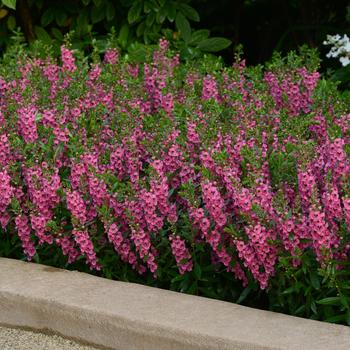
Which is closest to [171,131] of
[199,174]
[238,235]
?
[199,174]

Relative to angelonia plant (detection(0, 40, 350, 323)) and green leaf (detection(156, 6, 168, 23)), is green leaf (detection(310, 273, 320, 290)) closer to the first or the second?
angelonia plant (detection(0, 40, 350, 323))

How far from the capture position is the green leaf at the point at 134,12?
21.9 ft

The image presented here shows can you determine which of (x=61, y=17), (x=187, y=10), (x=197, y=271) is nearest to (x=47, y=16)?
(x=61, y=17)

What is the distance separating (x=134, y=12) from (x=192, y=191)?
114 inches

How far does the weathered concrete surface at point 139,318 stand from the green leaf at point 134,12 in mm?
2675

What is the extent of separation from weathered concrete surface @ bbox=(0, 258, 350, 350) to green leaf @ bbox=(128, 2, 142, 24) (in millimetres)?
2675

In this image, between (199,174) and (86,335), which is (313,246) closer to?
(199,174)

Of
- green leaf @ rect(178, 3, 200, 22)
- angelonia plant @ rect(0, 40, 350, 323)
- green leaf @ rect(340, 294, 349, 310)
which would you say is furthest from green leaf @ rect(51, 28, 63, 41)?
green leaf @ rect(340, 294, 349, 310)

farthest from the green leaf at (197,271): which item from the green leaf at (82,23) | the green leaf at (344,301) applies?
the green leaf at (82,23)

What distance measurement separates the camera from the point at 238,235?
3.98m

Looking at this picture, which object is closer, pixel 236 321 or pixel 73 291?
pixel 236 321

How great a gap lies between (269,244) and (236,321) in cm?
34

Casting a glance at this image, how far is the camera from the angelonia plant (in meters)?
3.94

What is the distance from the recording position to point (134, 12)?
672cm
